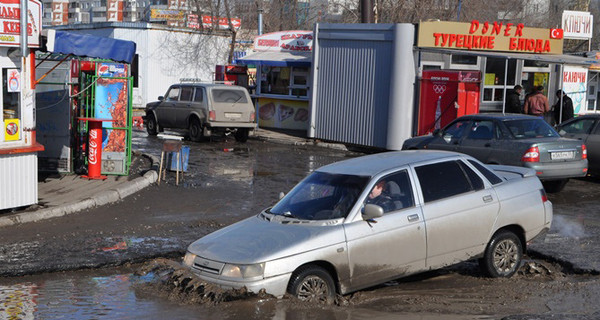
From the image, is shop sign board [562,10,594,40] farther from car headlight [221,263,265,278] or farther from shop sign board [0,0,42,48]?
car headlight [221,263,265,278]

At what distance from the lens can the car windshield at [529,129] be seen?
15.0 meters

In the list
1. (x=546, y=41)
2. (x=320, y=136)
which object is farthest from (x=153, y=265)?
(x=546, y=41)

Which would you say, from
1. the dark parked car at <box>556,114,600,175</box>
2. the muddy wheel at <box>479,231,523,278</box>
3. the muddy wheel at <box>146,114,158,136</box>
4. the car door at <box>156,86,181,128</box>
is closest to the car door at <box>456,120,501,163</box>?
the dark parked car at <box>556,114,600,175</box>

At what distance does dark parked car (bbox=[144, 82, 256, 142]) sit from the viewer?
23859 millimetres

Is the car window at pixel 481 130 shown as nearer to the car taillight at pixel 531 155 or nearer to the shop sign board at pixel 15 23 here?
the car taillight at pixel 531 155

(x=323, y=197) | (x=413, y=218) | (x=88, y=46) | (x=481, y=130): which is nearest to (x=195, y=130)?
(x=88, y=46)

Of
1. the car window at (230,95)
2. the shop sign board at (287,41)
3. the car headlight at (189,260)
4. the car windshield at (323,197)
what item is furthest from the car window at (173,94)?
the car headlight at (189,260)

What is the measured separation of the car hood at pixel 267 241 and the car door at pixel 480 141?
832 cm

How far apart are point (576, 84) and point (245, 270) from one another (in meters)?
20.4

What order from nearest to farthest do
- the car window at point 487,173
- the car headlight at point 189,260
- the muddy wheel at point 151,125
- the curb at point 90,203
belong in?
the car headlight at point 189,260 → the car window at point 487,173 → the curb at point 90,203 → the muddy wheel at point 151,125

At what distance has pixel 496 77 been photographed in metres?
24.0

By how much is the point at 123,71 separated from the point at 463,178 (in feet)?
34.7

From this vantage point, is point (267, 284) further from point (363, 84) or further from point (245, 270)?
point (363, 84)

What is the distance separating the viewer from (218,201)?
45.6 feet
